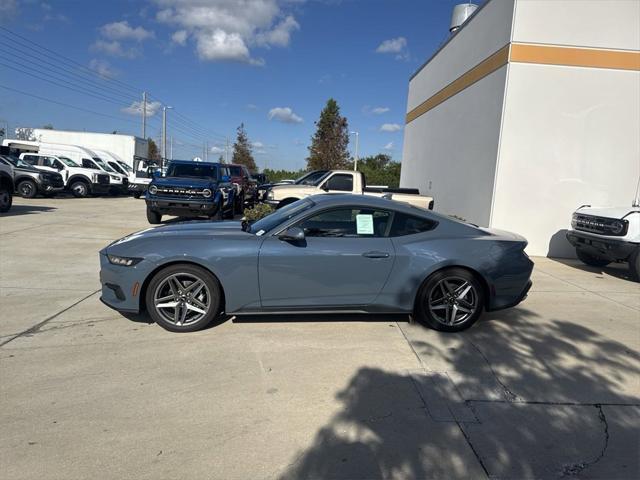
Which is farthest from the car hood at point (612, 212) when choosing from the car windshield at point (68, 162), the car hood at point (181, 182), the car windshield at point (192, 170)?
the car windshield at point (68, 162)

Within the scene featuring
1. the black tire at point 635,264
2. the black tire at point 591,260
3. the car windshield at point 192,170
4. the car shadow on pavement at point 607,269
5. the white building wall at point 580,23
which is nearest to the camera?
the black tire at point 635,264

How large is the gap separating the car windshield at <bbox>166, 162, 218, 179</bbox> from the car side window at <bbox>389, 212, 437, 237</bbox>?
945 centimetres

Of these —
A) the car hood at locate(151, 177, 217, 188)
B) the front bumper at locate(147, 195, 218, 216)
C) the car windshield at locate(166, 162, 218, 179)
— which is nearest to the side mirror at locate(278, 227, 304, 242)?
the front bumper at locate(147, 195, 218, 216)

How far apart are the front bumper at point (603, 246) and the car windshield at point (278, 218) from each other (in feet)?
19.5

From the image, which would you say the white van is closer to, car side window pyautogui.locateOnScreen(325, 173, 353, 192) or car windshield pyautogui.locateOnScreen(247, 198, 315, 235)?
car side window pyautogui.locateOnScreen(325, 173, 353, 192)

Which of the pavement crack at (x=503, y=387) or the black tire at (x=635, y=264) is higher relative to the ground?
the black tire at (x=635, y=264)

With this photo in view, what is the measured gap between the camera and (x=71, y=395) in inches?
125

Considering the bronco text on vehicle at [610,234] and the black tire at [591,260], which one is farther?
the black tire at [591,260]

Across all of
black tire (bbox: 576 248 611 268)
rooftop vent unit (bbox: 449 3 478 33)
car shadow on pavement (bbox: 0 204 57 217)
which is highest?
rooftop vent unit (bbox: 449 3 478 33)

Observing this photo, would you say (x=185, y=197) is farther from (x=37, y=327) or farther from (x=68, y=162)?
(x=68, y=162)

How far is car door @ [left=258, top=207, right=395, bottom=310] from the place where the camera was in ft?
14.0

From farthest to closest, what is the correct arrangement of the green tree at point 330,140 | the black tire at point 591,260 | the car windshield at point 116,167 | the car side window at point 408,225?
the green tree at point 330,140 < the car windshield at point 116,167 < the black tire at point 591,260 < the car side window at point 408,225

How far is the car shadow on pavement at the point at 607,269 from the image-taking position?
8.31 m

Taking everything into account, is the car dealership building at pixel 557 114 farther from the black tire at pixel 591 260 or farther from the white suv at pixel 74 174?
the white suv at pixel 74 174
